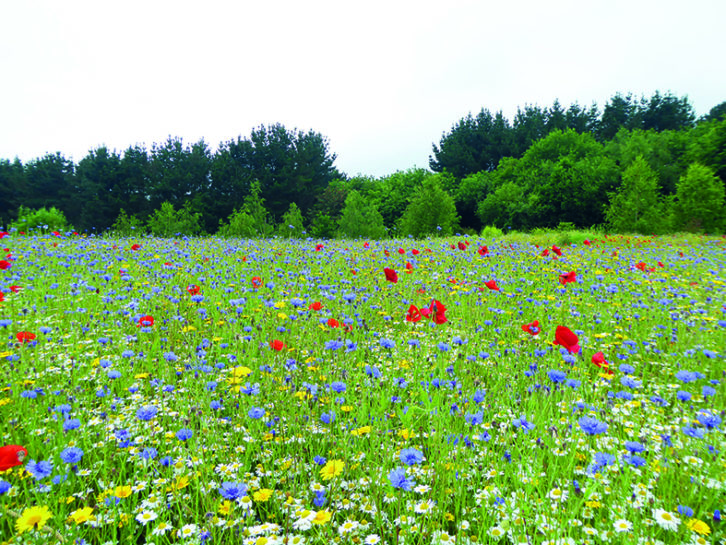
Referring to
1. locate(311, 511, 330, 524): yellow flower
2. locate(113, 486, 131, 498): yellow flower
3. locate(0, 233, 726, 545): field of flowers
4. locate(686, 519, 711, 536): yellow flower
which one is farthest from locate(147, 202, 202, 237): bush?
locate(686, 519, 711, 536): yellow flower

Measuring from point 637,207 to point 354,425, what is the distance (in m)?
33.1

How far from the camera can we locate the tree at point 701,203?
1027 inches

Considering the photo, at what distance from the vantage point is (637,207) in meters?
27.1

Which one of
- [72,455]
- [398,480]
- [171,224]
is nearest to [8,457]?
[72,455]

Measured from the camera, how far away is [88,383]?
2639mm

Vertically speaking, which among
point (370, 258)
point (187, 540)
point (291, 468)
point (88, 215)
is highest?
point (88, 215)

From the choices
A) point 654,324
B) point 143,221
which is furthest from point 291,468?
point 143,221

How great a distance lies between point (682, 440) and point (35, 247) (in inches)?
401

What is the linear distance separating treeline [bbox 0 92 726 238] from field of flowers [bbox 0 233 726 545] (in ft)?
50.0

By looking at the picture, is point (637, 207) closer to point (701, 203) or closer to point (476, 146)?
point (701, 203)

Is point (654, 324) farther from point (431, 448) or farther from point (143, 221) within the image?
point (143, 221)

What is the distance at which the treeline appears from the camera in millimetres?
27531

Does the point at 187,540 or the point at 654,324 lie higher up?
the point at 654,324

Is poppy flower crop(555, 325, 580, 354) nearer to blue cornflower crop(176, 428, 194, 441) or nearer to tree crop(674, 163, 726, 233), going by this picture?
blue cornflower crop(176, 428, 194, 441)
